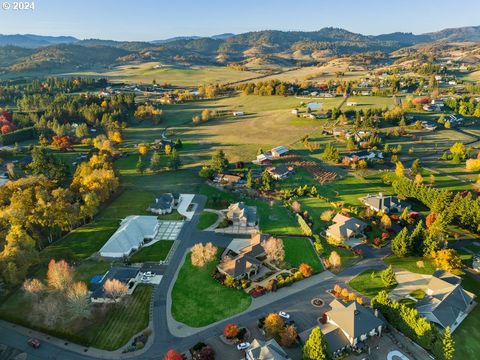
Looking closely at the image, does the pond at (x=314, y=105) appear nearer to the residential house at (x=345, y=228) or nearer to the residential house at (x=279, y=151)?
the residential house at (x=279, y=151)

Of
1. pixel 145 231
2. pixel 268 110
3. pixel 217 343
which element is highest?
pixel 268 110

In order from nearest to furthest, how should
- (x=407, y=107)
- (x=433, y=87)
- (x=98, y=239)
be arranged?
(x=98, y=239) → (x=407, y=107) → (x=433, y=87)

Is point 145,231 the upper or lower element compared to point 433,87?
Answer: lower

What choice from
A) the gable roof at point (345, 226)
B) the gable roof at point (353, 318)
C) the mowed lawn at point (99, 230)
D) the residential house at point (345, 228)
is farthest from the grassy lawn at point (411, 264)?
the mowed lawn at point (99, 230)

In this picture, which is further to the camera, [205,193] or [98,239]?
[205,193]

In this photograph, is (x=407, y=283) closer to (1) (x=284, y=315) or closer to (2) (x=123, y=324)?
(1) (x=284, y=315)

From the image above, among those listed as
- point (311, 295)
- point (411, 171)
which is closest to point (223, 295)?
point (311, 295)

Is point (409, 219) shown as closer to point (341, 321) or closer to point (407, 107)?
point (341, 321)
